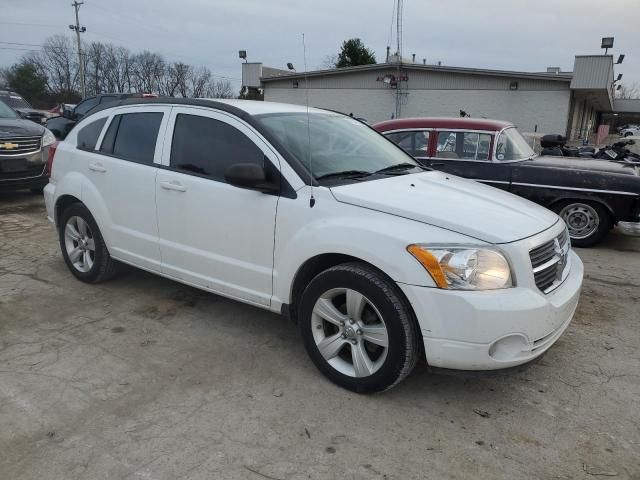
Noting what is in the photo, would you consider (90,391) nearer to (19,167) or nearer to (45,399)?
(45,399)

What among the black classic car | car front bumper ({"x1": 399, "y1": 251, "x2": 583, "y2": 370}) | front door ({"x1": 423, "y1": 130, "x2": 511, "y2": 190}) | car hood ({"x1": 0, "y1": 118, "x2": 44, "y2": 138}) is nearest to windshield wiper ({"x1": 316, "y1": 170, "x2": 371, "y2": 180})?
car front bumper ({"x1": 399, "y1": 251, "x2": 583, "y2": 370})

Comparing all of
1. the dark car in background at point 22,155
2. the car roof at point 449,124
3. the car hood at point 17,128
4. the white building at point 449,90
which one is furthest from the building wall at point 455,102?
the dark car in background at point 22,155

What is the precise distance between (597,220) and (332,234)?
5.24 m

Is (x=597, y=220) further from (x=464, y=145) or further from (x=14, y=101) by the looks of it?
(x=14, y=101)

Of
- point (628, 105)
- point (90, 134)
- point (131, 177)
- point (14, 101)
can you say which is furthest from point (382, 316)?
point (628, 105)

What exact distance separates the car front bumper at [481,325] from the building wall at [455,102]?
23799 millimetres

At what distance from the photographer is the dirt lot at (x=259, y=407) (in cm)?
260

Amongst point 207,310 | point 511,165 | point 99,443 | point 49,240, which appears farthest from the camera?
point 511,165

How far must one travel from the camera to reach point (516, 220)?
3.20 m

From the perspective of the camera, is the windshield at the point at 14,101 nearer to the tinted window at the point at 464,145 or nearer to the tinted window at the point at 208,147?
the tinted window at the point at 464,145

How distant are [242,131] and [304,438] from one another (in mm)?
2115

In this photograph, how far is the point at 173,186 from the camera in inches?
157

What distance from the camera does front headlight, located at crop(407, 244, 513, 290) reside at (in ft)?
9.17

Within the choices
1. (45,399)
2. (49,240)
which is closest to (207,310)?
(45,399)
